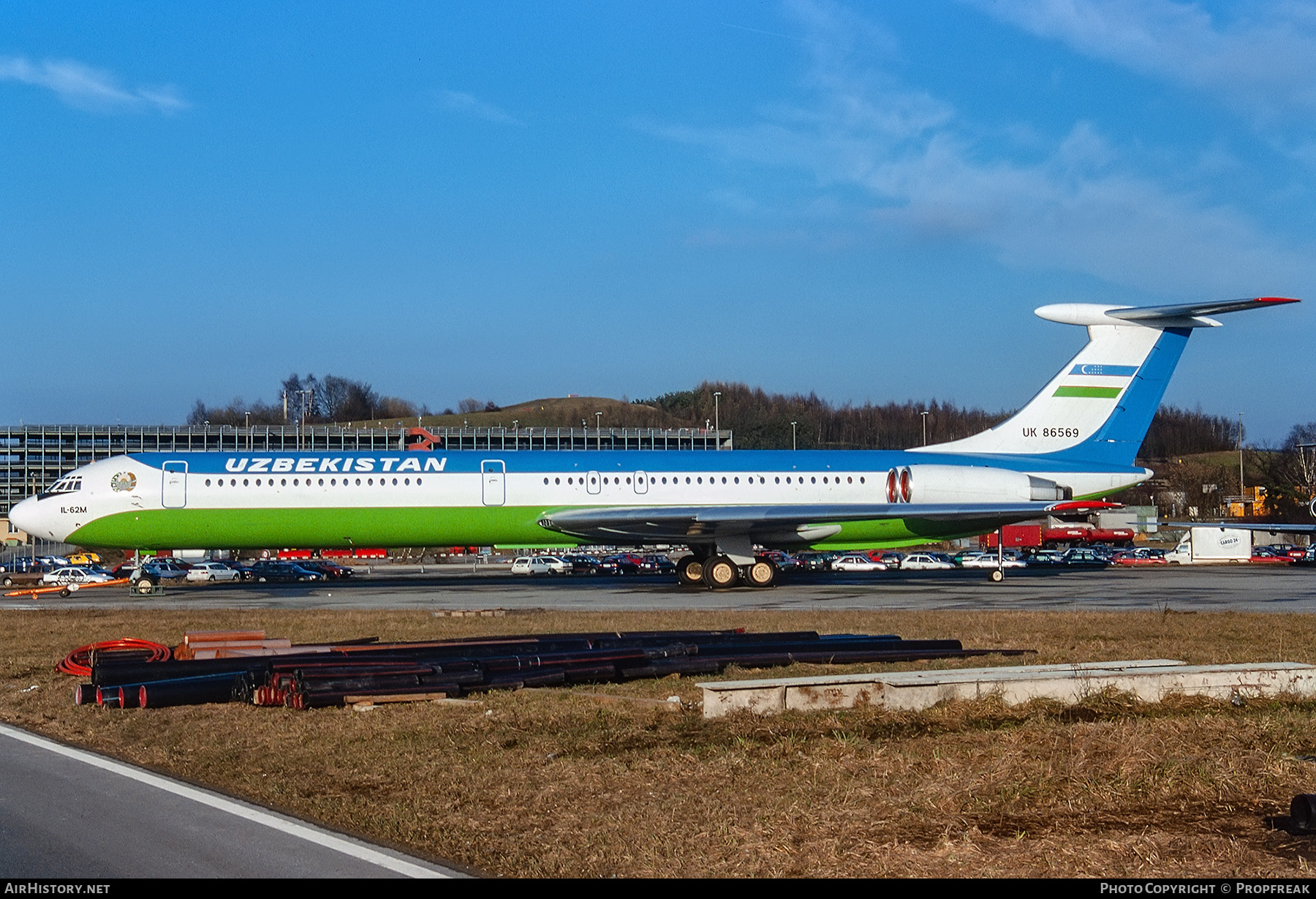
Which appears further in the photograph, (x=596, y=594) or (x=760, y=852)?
(x=596, y=594)

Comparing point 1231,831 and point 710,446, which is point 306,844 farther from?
point 710,446

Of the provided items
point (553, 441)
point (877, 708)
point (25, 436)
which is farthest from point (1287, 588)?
point (25, 436)

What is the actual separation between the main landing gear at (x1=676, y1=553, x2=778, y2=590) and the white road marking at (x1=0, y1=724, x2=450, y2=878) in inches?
946

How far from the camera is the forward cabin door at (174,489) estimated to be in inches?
1297

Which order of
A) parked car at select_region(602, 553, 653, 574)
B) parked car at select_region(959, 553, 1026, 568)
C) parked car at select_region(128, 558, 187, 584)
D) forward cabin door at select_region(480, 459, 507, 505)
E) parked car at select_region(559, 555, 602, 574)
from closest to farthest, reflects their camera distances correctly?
forward cabin door at select_region(480, 459, 507, 505), parked car at select_region(128, 558, 187, 584), parked car at select_region(959, 553, 1026, 568), parked car at select_region(602, 553, 653, 574), parked car at select_region(559, 555, 602, 574)

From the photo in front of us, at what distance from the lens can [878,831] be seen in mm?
6777

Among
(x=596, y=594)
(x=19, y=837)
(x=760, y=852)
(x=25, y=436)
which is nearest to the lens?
(x=760, y=852)

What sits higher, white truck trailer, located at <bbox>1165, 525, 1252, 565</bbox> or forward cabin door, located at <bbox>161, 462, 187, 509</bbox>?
forward cabin door, located at <bbox>161, 462, 187, 509</bbox>

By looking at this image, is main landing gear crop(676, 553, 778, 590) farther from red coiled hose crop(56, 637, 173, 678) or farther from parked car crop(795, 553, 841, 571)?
red coiled hose crop(56, 637, 173, 678)

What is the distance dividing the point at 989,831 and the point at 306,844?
3.99 metres

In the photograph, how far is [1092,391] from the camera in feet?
123

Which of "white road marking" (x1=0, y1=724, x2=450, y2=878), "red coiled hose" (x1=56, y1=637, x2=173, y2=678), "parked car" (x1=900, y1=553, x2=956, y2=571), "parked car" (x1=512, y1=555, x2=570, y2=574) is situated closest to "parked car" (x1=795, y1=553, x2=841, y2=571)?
"parked car" (x1=900, y1=553, x2=956, y2=571)

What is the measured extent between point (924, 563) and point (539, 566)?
18.7m

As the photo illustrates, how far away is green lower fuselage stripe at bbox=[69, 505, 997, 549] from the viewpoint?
3300 centimetres
